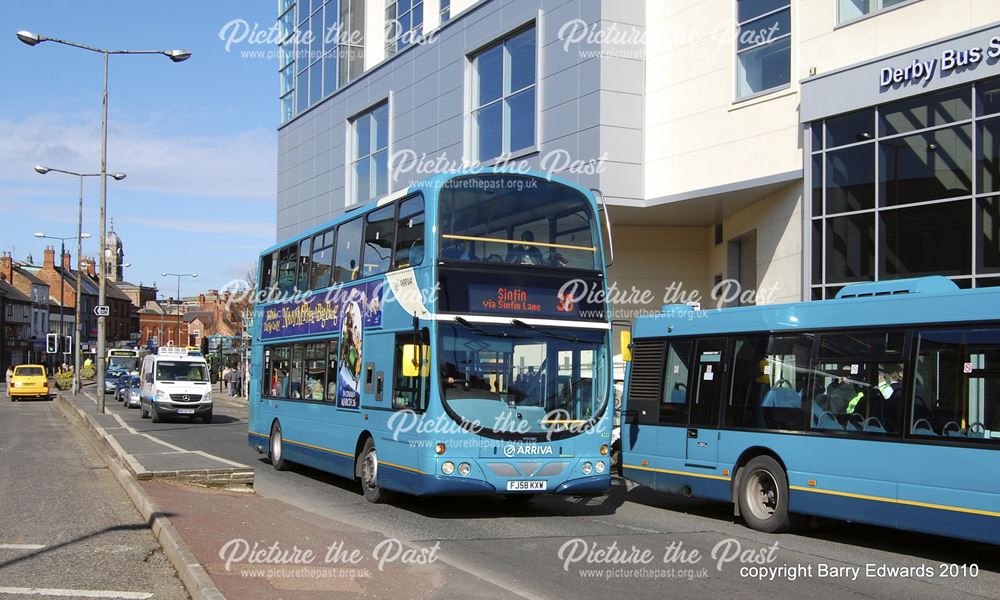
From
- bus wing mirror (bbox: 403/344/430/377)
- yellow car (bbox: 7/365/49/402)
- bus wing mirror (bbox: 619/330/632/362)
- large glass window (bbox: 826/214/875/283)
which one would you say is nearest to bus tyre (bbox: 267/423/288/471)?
bus wing mirror (bbox: 403/344/430/377)

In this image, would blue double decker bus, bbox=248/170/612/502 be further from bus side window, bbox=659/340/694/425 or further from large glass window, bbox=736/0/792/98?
large glass window, bbox=736/0/792/98

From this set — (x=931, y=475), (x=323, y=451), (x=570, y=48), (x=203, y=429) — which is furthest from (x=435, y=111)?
(x=931, y=475)

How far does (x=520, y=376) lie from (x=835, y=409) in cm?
364

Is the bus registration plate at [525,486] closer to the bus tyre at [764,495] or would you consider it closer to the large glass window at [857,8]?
the bus tyre at [764,495]

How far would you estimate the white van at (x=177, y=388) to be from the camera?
3316 cm

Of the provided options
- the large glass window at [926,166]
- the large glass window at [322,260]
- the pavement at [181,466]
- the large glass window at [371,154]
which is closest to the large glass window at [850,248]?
the large glass window at [926,166]

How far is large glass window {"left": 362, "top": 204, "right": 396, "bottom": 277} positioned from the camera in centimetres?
1340

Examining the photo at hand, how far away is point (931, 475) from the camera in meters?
9.70

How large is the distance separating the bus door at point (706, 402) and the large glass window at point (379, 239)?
436 centimetres

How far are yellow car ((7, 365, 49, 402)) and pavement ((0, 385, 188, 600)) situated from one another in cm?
4021

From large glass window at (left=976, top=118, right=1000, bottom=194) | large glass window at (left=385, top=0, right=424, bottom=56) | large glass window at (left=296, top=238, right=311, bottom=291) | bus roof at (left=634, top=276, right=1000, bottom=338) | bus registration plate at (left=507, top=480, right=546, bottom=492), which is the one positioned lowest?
bus registration plate at (left=507, top=480, right=546, bottom=492)

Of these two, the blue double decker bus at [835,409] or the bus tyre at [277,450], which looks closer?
the blue double decker bus at [835,409]

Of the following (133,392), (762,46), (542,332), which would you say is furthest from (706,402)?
(133,392)

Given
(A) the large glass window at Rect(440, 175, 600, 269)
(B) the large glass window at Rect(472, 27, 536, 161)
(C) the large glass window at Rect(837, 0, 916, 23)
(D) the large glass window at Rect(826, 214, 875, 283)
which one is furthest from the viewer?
(B) the large glass window at Rect(472, 27, 536, 161)
